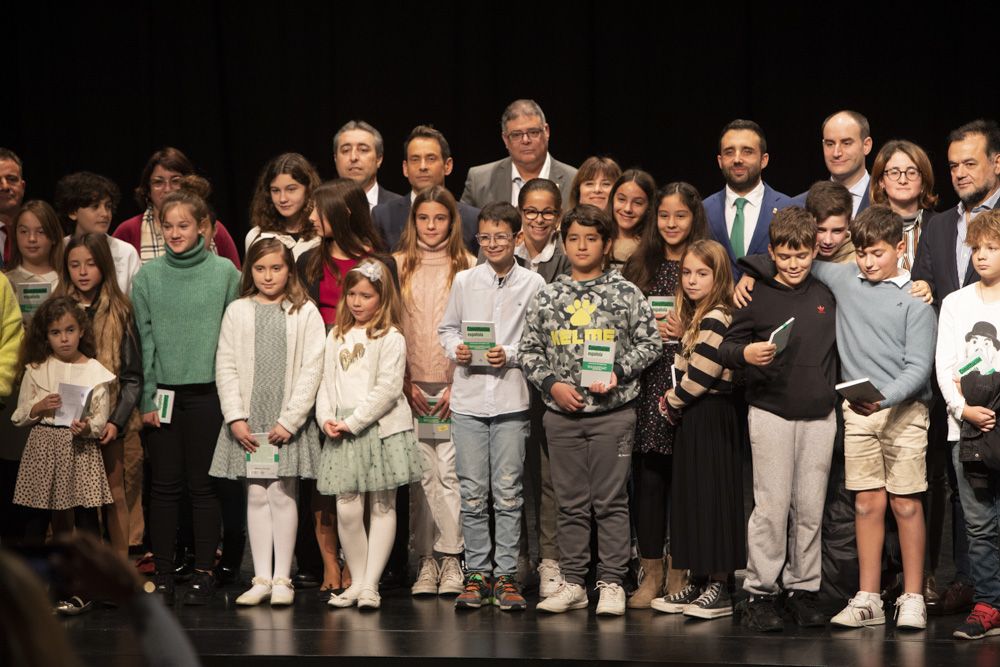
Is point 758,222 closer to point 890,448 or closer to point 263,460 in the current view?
point 890,448

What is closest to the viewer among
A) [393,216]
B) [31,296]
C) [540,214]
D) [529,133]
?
[540,214]

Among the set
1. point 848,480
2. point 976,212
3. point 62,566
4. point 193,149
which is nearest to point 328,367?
point 848,480

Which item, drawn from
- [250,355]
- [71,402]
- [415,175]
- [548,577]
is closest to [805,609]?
[548,577]

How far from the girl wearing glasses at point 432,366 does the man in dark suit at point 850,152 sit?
1.53 metres

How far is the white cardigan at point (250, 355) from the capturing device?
192 inches

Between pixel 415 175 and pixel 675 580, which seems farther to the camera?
pixel 415 175

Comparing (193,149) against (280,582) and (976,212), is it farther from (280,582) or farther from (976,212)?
(976,212)

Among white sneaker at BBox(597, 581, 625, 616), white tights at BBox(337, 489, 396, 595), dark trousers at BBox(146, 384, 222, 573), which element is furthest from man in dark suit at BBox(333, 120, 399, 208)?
white sneaker at BBox(597, 581, 625, 616)

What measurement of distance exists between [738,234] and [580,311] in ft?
3.33

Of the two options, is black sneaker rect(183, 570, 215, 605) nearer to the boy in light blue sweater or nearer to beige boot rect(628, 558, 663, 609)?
beige boot rect(628, 558, 663, 609)

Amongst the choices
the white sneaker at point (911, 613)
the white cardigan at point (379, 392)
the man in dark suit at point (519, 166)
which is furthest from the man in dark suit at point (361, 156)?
the white sneaker at point (911, 613)

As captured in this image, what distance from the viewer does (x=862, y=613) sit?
4.42 metres

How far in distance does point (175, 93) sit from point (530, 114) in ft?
10.8

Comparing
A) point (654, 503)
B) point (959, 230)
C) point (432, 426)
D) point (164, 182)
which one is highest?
point (164, 182)
